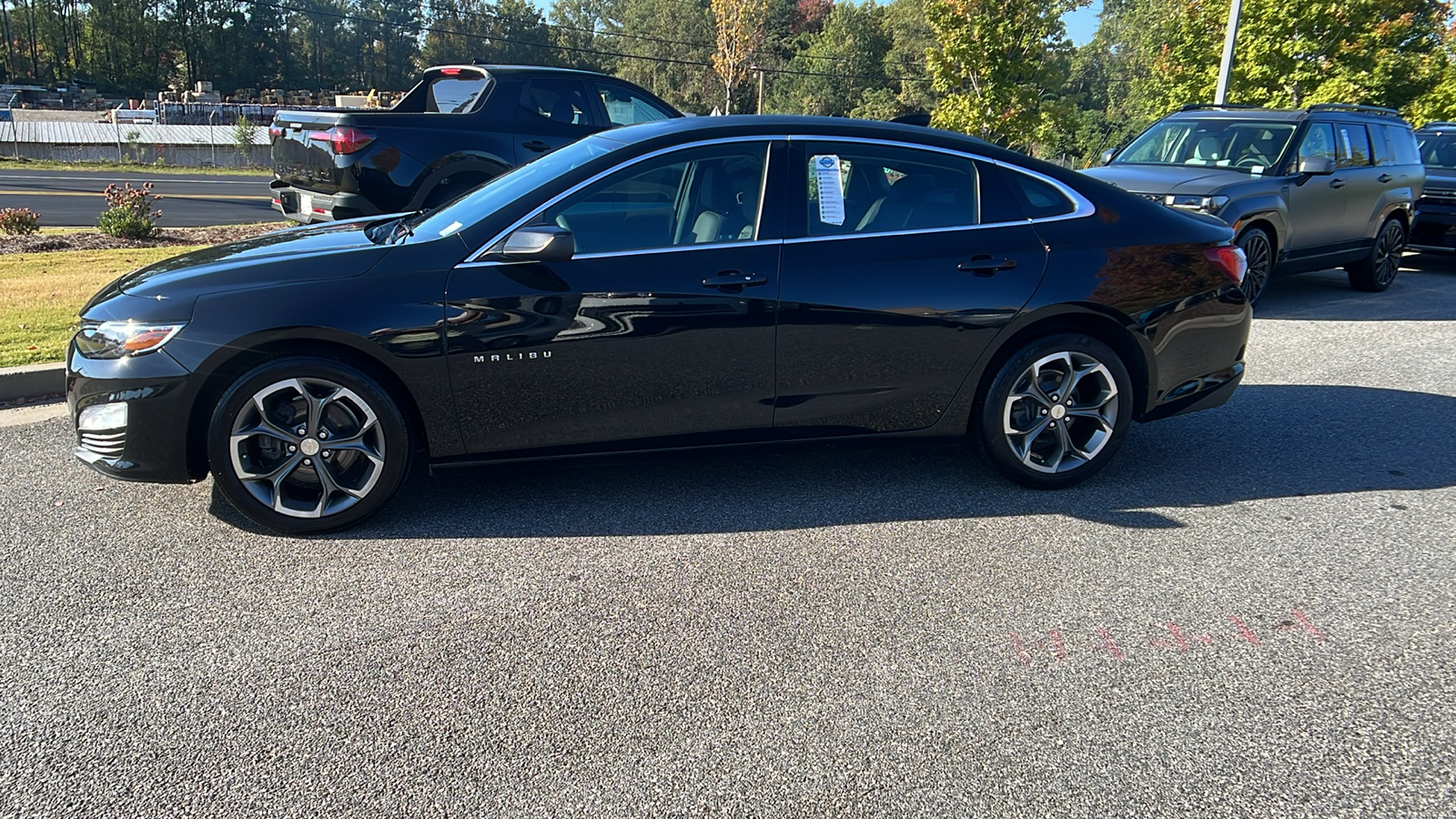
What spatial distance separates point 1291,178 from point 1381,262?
7.52 feet

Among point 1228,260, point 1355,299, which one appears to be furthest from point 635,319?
point 1355,299

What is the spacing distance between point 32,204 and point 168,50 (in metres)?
87.4

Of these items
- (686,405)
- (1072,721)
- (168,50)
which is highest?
(168,50)

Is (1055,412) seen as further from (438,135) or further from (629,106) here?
(629,106)

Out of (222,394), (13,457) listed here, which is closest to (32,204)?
(13,457)

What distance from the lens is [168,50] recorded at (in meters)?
91.4

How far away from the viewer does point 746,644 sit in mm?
3338

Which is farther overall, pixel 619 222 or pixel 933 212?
pixel 933 212

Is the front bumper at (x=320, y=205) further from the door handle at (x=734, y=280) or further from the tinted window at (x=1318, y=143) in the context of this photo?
the tinted window at (x=1318, y=143)

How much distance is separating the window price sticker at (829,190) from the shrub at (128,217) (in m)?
10.1

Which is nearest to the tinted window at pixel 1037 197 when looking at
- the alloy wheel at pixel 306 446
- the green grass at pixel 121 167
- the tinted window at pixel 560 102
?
the alloy wheel at pixel 306 446

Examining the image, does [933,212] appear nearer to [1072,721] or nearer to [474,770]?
[1072,721]

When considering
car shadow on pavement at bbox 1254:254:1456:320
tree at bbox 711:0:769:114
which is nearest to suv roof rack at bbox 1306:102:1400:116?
car shadow on pavement at bbox 1254:254:1456:320

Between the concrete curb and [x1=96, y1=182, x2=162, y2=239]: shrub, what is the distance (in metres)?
6.42
